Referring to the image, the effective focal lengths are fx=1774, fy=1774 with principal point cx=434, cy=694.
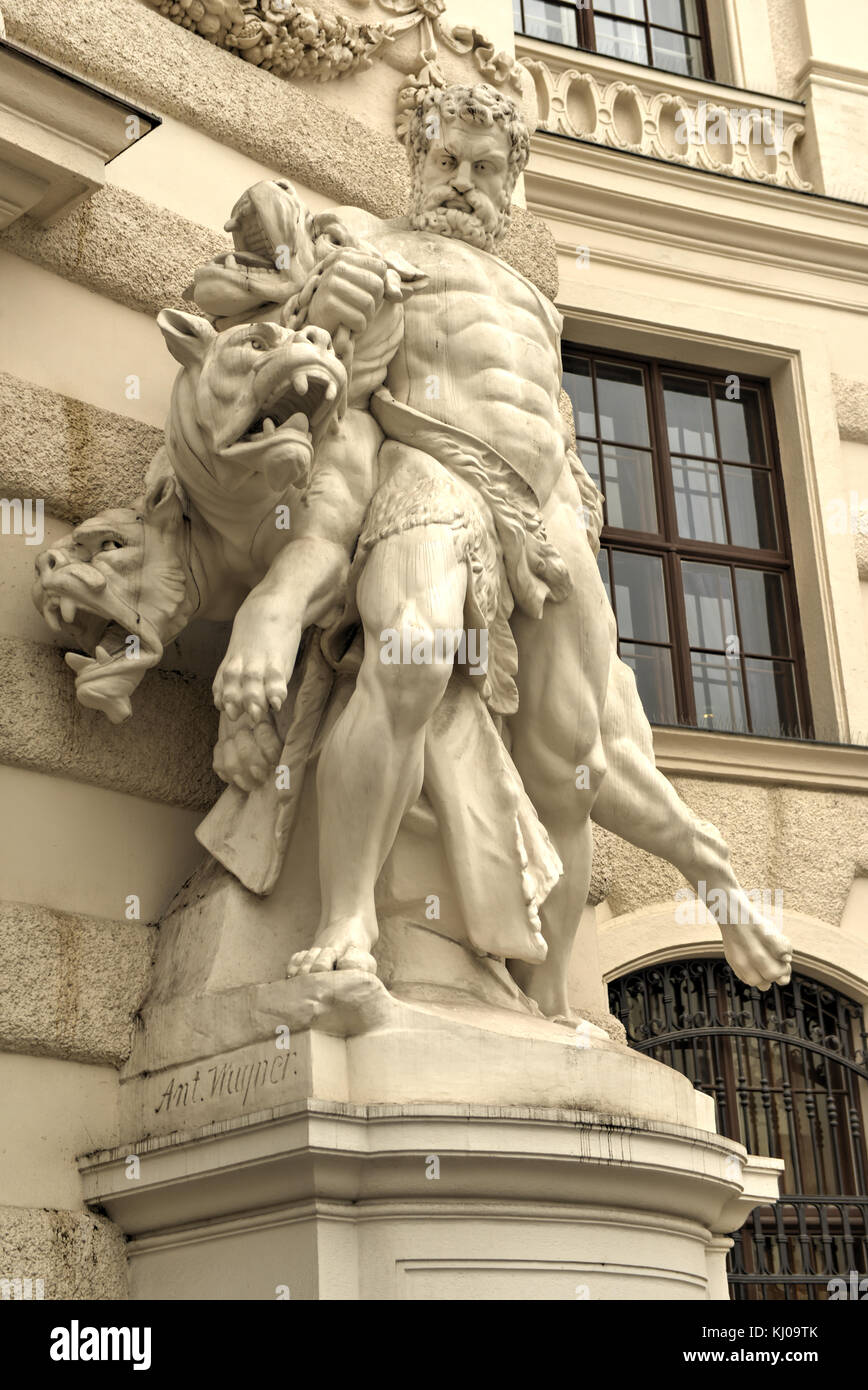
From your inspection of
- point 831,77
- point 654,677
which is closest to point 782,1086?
point 654,677

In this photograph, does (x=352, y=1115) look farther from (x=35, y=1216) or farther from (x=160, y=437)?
(x=160, y=437)

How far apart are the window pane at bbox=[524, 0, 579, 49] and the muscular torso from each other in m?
5.60

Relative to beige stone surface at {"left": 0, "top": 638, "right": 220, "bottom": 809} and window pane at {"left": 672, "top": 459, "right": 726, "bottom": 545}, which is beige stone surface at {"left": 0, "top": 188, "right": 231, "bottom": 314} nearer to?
beige stone surface at {"left": 0, "top": 638, "right": 220, "bottom": 809}

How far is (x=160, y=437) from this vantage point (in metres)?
5.34

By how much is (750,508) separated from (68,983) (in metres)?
6.08

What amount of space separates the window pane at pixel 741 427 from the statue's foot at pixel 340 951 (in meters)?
5.99

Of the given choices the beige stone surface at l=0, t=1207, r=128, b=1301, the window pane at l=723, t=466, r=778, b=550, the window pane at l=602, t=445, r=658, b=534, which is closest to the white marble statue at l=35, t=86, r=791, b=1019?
the beige stone surface at l=0, t=1207, r=128, b=1301

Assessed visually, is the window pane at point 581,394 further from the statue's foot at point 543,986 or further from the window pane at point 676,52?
the statue's foot at point 543,986

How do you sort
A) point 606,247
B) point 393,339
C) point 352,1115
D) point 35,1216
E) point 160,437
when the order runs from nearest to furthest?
point 352,1115
point 35,1216
point 393,339
point 160,437
point 606,247

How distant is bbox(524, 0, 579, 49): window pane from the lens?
33.3 feet

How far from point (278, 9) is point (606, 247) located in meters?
3.72

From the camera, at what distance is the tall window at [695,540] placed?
30.1 ft

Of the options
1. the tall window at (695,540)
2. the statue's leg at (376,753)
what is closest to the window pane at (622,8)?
the tall window at (695,540)
